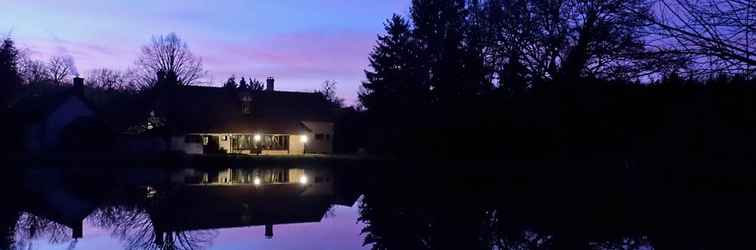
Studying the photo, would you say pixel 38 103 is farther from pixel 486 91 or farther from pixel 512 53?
pixel 512 53

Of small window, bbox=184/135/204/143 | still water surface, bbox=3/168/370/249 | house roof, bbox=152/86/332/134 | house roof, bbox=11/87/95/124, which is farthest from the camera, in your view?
house roof, bbox=152/86/332/134

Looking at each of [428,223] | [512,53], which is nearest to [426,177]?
[512,53]

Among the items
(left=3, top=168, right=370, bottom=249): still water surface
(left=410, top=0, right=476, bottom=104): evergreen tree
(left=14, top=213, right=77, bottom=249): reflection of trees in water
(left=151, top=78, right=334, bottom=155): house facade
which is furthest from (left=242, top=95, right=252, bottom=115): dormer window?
(left=14, top=213, right=77, bottom=249): reflection of trees in water

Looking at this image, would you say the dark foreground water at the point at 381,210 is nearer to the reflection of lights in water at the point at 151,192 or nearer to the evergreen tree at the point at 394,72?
the reflection of lights in water at the point at 151,192

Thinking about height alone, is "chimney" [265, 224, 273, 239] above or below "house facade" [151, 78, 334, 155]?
below

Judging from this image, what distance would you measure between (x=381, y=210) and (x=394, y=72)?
29140 mm

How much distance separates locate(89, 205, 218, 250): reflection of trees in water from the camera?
10.5m

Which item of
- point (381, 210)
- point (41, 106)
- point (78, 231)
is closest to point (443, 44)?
point (381, 210)

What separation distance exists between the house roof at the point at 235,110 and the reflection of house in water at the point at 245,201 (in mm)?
13968

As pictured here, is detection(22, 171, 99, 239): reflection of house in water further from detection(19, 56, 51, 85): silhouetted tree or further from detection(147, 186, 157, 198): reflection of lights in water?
detection(19, 56, 51, 85): silhouetted tree

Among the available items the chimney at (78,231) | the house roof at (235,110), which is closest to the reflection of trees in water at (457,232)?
the chimney at (78,231)

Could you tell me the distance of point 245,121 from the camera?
42031 mm

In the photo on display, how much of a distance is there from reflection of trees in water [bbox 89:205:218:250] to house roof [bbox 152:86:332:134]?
2517cm

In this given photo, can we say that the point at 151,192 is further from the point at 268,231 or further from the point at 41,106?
the point at 41,106
